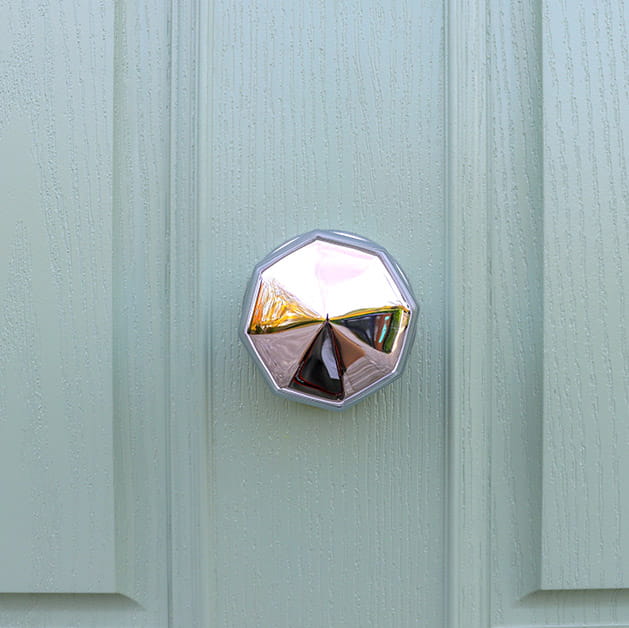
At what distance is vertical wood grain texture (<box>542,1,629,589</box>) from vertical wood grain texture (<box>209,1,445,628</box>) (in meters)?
0.07

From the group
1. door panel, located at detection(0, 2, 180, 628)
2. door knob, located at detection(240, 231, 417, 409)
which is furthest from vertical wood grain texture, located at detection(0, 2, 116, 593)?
→ door knob, located at detection(240, 231, 417, 409)

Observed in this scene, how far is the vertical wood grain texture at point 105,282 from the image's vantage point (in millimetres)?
368

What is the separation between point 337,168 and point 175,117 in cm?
10

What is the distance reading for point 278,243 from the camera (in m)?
0.37

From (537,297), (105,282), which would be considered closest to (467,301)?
(537,297)

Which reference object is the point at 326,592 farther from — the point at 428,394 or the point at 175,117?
the point at 175,117

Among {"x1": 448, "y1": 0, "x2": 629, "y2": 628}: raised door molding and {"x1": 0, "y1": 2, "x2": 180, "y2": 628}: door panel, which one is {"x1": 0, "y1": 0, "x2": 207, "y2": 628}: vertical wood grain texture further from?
{"x1": 448, "y1": 0, "x2": 629, "y2": 628}: raised door molding

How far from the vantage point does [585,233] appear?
14.5 inches

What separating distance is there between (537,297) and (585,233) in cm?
5

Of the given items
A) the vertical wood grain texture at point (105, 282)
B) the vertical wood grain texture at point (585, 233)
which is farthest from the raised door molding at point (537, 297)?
the vertical wood grain texture at point (105, 282)

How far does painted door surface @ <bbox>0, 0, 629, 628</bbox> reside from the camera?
0.37 metres

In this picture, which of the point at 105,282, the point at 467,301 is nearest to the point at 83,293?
the point at 105,282

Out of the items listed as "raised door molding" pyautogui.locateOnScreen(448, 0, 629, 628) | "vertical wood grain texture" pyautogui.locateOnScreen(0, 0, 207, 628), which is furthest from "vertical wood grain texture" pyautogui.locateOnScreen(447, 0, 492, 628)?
"vertical wood grain texture" pyautogui.locateOnScreen(0, 0, 207, 628)

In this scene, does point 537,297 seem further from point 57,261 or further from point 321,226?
point 57,261
